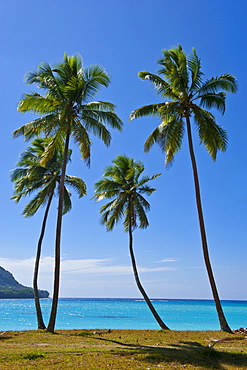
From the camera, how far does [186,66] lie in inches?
720

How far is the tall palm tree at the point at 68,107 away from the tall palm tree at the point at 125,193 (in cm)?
626

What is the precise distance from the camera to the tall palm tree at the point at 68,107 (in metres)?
16.5

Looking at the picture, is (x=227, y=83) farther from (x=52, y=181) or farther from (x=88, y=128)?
(x=52, y=181)

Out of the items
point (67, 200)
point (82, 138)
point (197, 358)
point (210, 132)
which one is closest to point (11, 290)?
point (67, 200)

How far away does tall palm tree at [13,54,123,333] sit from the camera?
54.2 ft

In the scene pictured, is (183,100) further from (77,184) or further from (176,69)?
(77,184)

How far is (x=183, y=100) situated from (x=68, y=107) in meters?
6.06

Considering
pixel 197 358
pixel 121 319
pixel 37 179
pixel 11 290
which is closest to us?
pixel 197 358

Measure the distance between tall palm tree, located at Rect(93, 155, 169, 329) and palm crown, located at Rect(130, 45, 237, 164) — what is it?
17.4 feet

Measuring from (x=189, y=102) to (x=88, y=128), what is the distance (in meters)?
5.48

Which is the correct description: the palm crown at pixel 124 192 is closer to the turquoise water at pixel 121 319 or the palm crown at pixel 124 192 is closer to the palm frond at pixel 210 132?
the palm frond at pixel 210 132

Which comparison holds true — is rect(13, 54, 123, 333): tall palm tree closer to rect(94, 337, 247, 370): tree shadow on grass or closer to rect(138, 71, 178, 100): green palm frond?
rect(138, 71, 178, 100): green palm frond

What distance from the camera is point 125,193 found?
77.8ft

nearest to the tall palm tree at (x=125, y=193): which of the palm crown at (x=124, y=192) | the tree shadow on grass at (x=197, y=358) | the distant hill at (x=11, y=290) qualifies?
the palm crown at (x=124, y=192)
